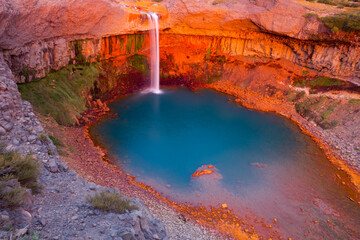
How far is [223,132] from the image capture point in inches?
928

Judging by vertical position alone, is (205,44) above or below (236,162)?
above

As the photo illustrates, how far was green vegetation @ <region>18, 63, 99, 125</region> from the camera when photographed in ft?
64.0

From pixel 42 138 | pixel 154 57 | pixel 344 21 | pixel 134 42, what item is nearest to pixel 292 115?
pixel 344 21

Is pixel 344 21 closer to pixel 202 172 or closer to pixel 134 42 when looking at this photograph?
pixel 202 172

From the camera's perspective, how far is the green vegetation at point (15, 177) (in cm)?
613

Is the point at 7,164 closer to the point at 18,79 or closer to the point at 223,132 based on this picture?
the point at 18,79

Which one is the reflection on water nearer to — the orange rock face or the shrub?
the orange rock face

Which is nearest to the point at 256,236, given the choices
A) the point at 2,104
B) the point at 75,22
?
the point at 2,104

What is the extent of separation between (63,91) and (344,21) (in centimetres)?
2725

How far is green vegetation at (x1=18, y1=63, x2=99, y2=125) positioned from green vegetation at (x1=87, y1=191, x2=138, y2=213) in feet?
45.8

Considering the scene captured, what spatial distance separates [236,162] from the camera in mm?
19328

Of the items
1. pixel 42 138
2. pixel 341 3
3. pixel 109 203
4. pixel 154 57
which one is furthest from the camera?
pixel 154 57

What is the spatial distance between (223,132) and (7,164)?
18874 mm

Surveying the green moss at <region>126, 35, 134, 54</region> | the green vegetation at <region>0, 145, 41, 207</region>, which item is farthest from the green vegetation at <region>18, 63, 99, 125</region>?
the green vegetation at <region>0, 145, 41, 207</region>
